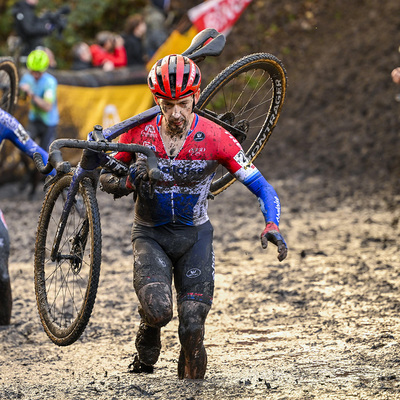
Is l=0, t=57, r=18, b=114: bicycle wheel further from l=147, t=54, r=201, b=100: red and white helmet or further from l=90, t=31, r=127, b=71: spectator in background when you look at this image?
l=90, t=31, r=127, b=71: spectator in background

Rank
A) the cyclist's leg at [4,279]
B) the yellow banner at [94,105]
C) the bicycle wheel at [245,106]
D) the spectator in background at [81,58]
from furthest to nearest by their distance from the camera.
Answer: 1. the spectator in background at [81,58]
2. the yellow banner at [94,105]
3. the cyclist's leg at [4,279]
4. the bicycle wheel at [245,106]

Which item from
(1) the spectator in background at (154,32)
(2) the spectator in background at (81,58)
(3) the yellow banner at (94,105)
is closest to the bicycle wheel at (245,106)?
(3) the yellow banner at (94,105)

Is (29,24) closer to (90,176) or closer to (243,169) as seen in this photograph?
(90,176)

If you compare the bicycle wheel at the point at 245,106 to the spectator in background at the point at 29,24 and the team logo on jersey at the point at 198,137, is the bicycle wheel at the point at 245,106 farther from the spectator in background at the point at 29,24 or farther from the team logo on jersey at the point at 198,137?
the spectator in background at the point at 29,24

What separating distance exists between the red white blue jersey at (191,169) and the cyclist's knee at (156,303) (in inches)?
20.6

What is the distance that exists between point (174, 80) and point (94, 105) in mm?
11147

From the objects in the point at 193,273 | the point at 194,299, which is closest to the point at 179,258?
the point at 193,273

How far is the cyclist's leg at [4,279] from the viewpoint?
7.09m

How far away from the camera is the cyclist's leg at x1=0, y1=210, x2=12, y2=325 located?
7090 millimetres

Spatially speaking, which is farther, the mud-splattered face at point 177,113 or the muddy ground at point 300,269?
the muddy ground at point 300,269

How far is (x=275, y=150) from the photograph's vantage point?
17.6 metres

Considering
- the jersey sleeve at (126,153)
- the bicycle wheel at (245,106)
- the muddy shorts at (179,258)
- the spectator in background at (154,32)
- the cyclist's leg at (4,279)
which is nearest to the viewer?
the muddy shorts at (179,258)

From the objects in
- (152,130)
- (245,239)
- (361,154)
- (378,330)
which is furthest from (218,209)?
(152,130)

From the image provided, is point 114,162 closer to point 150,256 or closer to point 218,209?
point 150,256
